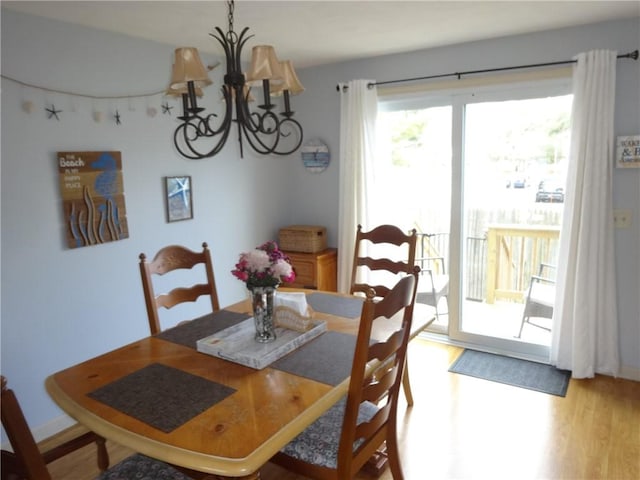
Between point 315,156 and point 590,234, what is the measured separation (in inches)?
87.0

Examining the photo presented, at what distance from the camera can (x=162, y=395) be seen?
4.79 feet

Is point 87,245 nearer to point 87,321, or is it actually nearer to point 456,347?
point 87,321

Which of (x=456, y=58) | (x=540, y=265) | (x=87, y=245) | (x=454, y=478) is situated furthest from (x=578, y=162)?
(x=87, y=245)

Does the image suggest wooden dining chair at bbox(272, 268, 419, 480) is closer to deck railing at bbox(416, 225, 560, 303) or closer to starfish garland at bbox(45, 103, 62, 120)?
deck railing at bbox(416, 225, 560, 303)

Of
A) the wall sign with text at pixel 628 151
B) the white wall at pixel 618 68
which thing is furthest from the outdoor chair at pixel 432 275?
the wall sign with text at pixel 628 151

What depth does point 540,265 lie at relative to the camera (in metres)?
3.36

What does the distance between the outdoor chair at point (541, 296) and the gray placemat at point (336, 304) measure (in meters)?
1.65

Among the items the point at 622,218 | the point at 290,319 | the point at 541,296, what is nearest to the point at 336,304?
the point at 290,319

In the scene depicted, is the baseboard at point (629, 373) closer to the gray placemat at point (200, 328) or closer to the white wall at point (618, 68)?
the white wall at point (618, 68)

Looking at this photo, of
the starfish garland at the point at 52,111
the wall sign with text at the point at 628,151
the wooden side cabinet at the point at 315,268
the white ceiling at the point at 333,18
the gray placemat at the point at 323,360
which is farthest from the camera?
the wooden side cabinet at the point at 315,268

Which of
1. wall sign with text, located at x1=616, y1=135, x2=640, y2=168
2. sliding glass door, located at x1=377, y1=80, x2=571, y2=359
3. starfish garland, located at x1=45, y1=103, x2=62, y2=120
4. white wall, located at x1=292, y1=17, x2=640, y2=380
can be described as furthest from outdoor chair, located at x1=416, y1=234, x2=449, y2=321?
starfish garland, located at x1=45, y1=103, x2=62, y2=120

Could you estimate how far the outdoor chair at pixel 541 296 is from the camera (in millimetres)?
3316

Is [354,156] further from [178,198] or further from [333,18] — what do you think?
[178,198]

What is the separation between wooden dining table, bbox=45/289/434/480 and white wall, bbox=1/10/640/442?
3.38 feet
